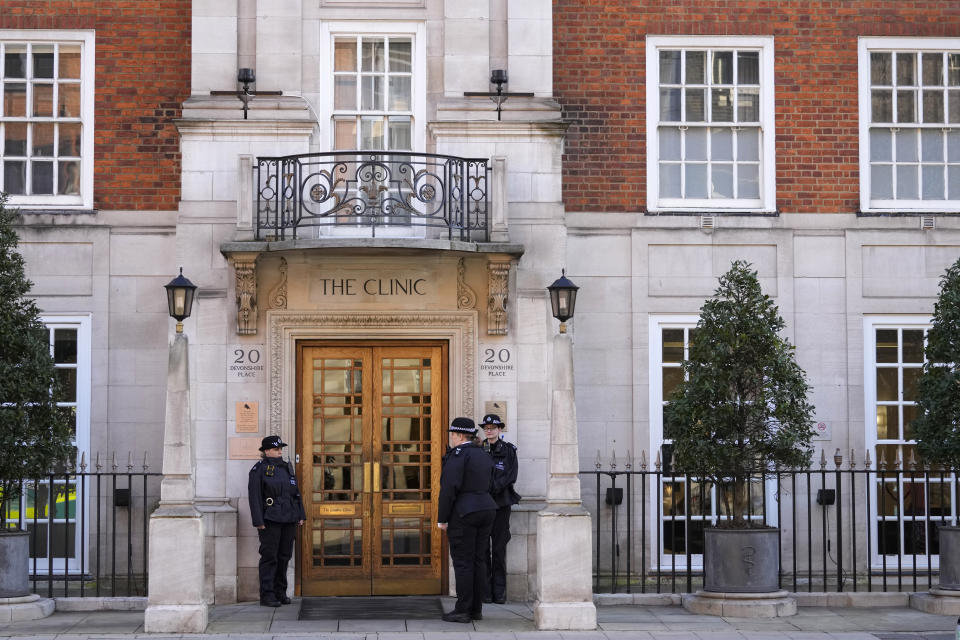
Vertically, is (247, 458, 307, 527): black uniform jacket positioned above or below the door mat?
above

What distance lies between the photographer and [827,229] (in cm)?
1509

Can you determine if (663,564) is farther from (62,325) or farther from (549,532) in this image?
(62,325)

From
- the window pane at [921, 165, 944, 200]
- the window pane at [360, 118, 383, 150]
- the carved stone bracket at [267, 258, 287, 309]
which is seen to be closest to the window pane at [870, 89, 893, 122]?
the window pane at [921, 165, 944, 200]

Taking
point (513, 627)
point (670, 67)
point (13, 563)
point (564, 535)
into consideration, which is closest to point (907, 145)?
point (670, 67)

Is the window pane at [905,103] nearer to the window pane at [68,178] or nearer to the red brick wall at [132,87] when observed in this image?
the red brick wall at [132,87]

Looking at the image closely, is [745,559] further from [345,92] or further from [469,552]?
[345,92]

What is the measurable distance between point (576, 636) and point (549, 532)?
96 cm

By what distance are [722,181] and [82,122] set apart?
7.17 m

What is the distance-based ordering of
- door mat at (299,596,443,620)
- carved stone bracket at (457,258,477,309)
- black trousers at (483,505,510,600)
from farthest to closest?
carved stone bracket at (457,258,477,309)
black trousers at (483,505,510,600)
door mat at (299,596,443,620)

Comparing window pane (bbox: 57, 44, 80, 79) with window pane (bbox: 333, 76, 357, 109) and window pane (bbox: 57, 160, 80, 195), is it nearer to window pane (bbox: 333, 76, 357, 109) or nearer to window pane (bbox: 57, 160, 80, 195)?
window pane (bbox: 57, 160, 80, 195)

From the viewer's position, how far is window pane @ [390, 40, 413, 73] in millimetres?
14547

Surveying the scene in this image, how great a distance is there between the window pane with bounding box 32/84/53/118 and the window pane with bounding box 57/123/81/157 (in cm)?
23

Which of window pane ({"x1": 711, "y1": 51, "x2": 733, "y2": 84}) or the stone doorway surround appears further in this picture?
window pane ({"x1": 711, "y1": 51, "x2": 733, "y2": 84})

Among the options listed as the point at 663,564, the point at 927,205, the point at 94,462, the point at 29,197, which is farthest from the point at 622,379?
the point at 29,197
